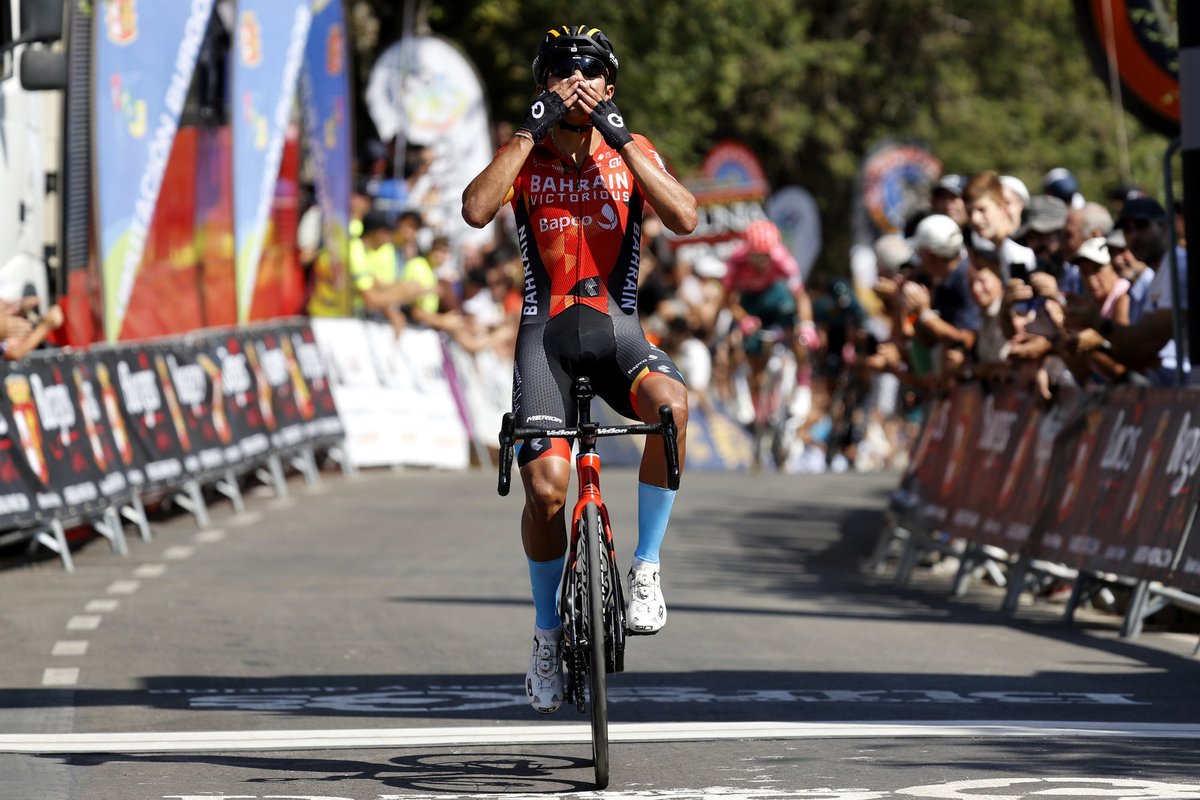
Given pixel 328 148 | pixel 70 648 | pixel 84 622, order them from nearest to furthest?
1. pixel 70 648
2. pixel 84 622
3. pixel 328 148

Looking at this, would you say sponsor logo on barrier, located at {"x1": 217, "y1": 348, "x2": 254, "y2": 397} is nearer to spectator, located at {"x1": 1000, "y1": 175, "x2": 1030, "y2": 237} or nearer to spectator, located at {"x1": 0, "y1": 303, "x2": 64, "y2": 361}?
spectator, located at {"x1": 0, "y1": 303, "x2": 64, "y2": 361}

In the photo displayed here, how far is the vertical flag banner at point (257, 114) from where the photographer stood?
21.1 metres

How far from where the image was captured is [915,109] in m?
51.9

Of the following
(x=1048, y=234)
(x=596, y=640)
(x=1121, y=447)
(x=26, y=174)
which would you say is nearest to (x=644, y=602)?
(x=596, y=640)

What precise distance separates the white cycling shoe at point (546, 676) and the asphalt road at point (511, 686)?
20cm

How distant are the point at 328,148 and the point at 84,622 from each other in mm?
12634

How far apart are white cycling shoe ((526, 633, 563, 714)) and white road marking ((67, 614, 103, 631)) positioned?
465cm

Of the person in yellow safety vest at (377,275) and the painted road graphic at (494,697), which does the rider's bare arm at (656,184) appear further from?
the person in yellow safety vest at (377,275)

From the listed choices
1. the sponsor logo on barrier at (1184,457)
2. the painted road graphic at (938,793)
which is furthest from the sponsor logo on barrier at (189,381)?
the painted road graphic at (938,793)

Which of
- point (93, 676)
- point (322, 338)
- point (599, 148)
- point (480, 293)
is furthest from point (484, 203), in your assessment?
point (480, 293)

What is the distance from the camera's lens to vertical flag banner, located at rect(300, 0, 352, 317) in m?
24.0

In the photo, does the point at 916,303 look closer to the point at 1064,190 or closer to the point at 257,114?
the point at 1064,190

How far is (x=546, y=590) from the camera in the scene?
8.10 m

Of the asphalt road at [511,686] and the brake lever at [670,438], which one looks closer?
the asphalt road at [511,686]
